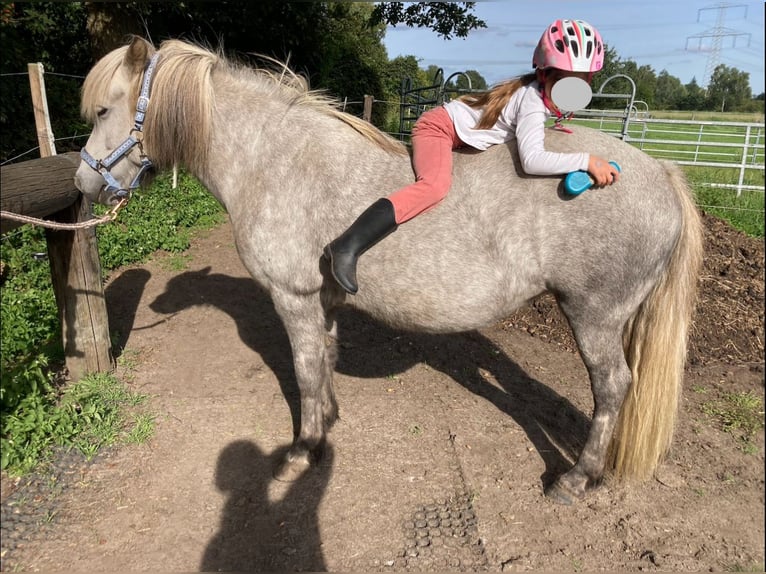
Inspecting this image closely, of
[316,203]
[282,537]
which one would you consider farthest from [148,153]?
[282,537]

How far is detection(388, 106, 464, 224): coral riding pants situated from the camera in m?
2.40

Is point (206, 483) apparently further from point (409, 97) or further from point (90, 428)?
point (409, 97)

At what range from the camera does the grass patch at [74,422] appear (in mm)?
2809

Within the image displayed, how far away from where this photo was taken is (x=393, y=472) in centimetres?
304

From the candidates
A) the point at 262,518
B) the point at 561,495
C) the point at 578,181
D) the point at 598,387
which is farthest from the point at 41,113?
the point at 561,495

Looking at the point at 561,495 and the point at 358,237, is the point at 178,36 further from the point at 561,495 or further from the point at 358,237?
the point at 561,495

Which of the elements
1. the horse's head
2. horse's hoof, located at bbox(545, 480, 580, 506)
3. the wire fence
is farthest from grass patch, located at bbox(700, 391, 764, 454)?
the horse's head

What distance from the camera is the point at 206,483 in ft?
9.44

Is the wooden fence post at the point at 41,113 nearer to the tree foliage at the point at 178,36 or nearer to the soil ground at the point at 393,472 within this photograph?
the tree foliage at the point at 178,36

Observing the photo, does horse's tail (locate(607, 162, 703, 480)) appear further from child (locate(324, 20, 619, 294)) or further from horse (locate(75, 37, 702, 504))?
child (locate(324, 20, 619, 294))

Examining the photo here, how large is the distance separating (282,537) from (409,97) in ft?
40.7

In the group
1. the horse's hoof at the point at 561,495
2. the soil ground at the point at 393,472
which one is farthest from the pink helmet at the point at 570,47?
the horse's hoof at the point at 561,495

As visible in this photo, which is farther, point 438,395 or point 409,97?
point 409,97

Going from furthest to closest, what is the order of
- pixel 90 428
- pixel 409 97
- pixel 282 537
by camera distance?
pixel 409 97
pixel 90 428
pixel 282 537
